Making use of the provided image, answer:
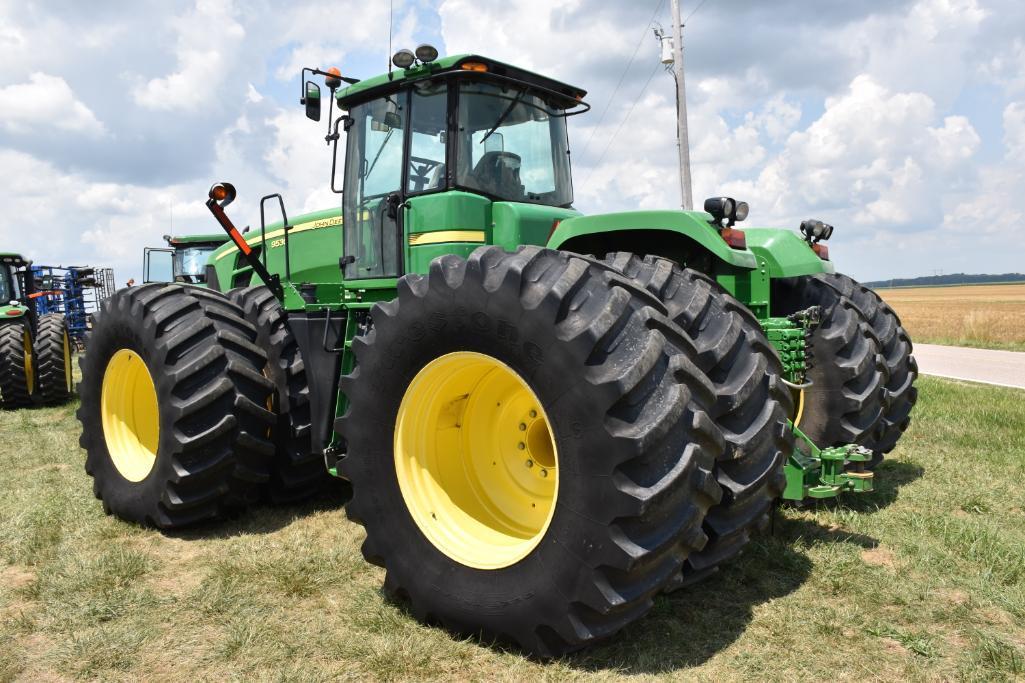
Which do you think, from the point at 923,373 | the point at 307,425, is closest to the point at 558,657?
the point at 307,425

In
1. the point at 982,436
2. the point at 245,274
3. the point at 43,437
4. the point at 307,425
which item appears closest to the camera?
the point at 307,425

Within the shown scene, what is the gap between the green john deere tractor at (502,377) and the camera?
8.93ft

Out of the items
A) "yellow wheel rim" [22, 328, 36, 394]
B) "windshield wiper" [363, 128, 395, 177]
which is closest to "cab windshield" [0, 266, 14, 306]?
"yellow wheel rim" [22, 328, 36, 394]

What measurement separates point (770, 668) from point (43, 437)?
8043mm

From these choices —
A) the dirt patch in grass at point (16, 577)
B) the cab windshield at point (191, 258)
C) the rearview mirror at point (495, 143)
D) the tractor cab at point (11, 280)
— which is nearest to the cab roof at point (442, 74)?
the rearview mirror at point (495, 143)

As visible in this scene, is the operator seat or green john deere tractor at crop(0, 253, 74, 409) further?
green john deere tractor at crop(0, 253, 74, 409)

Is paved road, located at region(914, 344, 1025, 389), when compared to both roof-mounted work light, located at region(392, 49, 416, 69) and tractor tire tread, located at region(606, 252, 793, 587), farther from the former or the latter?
roof-mounted work light, located at region(392, 49, 416, 69)

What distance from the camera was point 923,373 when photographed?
41.2 feet

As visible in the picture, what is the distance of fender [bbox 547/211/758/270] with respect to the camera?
403 centimetres

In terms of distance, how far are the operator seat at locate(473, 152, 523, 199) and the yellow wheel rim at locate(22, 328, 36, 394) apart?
900 centimetres

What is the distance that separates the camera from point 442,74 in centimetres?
462

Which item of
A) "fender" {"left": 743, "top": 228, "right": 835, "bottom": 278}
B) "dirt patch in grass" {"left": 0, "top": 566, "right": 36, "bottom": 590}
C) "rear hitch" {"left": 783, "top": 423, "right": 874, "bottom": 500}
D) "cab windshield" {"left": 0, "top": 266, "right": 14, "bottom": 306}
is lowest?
"dirt patch in grass" {"left": 0, "top": 566, "right": 36, "bottom": 590}

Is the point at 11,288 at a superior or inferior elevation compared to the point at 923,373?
superior

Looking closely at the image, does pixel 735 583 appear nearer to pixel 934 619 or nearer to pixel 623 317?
pixel 934 619
